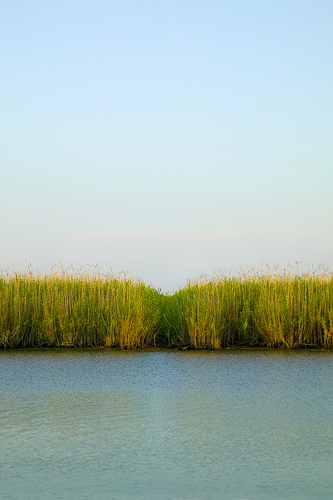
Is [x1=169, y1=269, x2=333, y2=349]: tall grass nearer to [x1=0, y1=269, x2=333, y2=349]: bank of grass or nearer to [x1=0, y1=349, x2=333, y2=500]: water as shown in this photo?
[x1=0, y1=269, x2=333, y2=349]: bank of grass

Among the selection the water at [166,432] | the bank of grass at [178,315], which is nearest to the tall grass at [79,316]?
the bank of grass at [178,315]

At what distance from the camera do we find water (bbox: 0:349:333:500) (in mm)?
2711

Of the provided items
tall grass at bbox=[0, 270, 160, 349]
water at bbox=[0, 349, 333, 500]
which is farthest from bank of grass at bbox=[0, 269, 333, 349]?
water at bbox=[0, 349, 333, 500]

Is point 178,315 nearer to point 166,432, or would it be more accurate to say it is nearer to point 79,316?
point 79,316

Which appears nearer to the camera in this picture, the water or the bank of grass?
the water

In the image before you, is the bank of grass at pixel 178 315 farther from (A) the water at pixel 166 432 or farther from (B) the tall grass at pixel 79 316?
(A) the water at pixel 166 432

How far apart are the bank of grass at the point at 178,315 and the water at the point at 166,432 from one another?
82.2 inches

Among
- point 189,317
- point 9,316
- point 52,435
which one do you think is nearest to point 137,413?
point 52,435

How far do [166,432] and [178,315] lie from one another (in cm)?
555

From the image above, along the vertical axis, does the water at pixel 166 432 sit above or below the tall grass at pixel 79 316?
below

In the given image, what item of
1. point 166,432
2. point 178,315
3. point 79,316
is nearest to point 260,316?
point 178,315

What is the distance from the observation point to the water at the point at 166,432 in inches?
107

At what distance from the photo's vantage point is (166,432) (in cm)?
367

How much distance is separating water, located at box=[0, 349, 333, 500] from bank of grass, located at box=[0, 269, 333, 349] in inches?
82.2
